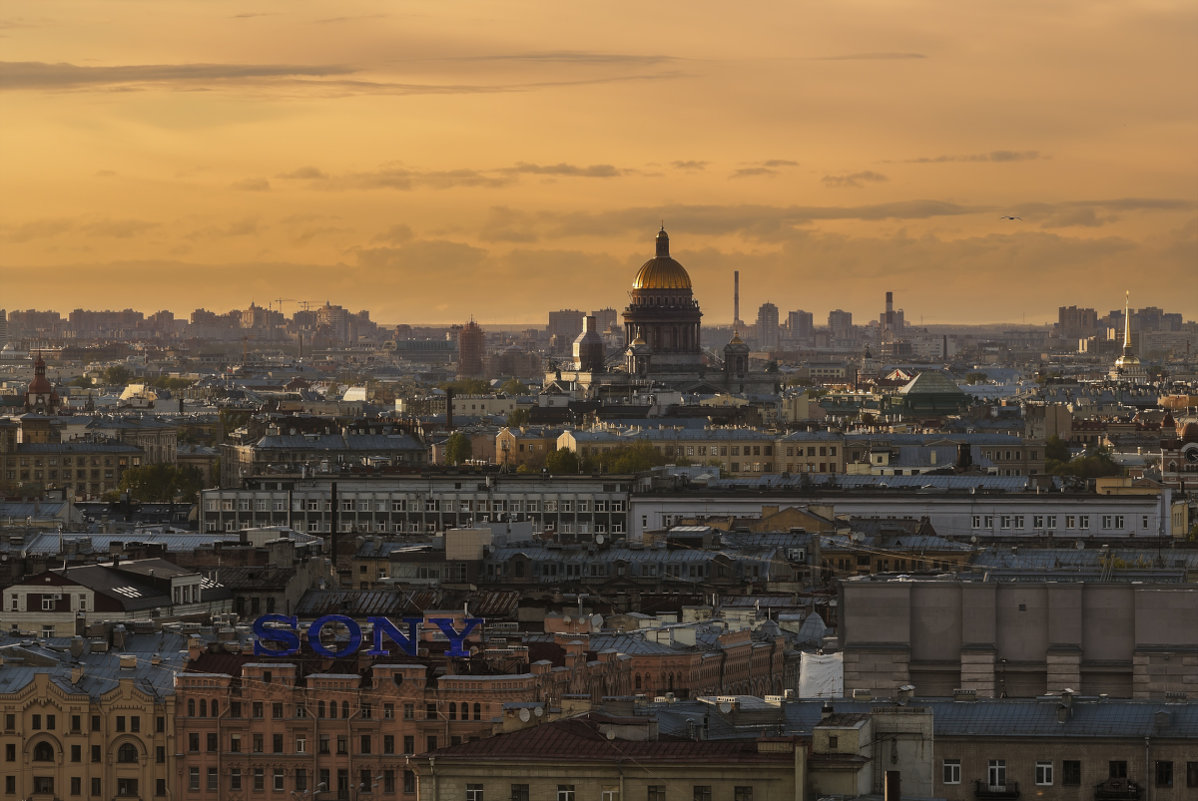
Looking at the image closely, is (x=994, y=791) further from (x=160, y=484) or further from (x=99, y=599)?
(x=160, y=484)

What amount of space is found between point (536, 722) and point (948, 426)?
134m

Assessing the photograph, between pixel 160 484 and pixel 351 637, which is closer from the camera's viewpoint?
pixel 351 637

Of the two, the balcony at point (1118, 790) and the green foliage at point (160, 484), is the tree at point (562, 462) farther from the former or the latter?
the balcony at point (1118, 790)

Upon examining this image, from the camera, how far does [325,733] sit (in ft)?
185

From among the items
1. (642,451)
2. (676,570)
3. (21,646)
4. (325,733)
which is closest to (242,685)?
(325,733)

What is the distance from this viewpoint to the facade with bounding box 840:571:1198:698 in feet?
169

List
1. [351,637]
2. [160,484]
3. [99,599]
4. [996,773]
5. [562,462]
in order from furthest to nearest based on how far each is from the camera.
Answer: [160,484] → [562,462] → [99,599] → [351,637] → [996,773]

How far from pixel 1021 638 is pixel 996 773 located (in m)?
7.13

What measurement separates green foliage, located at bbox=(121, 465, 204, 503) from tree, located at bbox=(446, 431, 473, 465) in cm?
1270

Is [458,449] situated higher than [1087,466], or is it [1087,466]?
[458,449]

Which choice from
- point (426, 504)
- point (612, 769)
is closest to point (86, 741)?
point (612, 769)

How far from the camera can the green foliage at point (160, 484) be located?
151500 mm

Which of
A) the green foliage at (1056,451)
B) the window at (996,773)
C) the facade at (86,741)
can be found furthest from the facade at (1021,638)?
the green foliage at (1056,451)

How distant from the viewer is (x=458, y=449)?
564 ft
